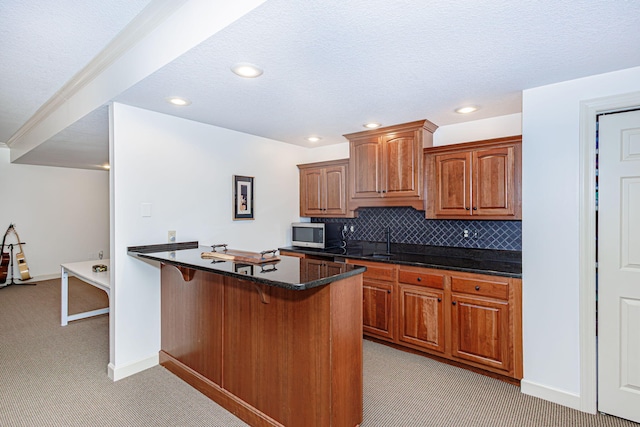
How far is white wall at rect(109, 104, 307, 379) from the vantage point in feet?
9.01

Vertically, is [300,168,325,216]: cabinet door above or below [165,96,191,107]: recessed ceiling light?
below

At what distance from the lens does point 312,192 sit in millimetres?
4371

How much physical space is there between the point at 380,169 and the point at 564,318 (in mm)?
2039

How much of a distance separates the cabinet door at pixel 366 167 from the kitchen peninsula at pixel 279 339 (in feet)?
5.49

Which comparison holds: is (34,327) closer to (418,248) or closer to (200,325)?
(200,325)

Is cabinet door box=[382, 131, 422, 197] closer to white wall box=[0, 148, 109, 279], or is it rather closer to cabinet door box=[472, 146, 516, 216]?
cabinet door box=[472, 146, 516, 216]

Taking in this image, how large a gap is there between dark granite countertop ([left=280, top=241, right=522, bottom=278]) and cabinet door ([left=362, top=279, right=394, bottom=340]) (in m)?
0.28

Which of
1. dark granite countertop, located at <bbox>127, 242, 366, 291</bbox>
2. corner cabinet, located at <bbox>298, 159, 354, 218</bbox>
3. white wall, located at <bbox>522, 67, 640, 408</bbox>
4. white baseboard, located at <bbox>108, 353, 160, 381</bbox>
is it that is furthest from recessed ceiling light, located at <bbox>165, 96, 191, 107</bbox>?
white wall, located at <bbox>522, 67, 640, 408</bbox>

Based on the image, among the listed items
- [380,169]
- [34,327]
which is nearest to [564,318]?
[380,169]

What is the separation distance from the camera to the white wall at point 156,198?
9.01 feet

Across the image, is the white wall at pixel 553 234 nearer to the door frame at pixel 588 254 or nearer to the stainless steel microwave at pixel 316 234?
the door frame at pixel 588 254

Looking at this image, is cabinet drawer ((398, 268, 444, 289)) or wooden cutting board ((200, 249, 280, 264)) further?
cabinet drawer ((398, 268, 444, 289))

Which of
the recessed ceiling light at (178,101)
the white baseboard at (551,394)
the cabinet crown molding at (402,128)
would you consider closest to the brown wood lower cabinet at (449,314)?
the white baseboard at (551,394)

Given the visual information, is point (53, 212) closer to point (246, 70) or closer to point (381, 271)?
point (246, 70)
